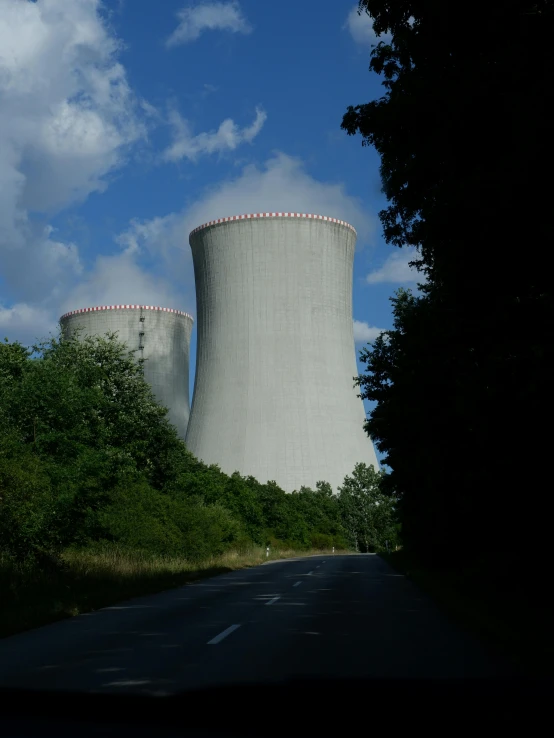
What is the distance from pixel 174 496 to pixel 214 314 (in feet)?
42.0

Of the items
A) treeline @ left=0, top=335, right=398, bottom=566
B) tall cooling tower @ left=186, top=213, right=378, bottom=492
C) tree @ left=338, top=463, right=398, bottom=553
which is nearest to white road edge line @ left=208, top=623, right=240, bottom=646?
treeline @ left=0, top=335, right=398, bottom=566

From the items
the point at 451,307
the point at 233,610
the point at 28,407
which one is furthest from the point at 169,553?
the point at 451,307

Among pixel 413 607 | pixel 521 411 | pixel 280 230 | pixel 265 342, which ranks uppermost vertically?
pixel 280 230

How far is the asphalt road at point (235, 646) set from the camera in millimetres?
5203

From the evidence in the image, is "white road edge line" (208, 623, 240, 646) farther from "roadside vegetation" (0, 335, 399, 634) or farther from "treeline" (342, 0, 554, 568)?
"treeline" (342, 0, 554, 568)

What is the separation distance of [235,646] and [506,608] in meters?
4.32

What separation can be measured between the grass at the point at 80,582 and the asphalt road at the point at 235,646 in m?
0.38

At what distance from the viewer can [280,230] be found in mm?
37250

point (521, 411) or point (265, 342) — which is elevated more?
point (265, 342)

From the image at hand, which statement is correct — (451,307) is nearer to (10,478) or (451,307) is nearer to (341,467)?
(10,478)

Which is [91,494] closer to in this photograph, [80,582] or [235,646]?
[80,582]

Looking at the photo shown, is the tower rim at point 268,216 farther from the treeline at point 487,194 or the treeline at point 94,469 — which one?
the treeline at point 487,194

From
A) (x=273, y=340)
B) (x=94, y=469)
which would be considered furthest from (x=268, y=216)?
(x=94, y=469)

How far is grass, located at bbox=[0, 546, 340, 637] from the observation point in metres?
9.16
